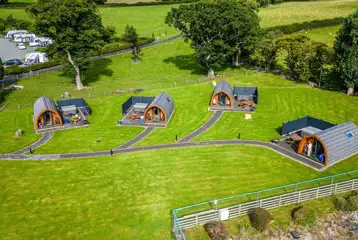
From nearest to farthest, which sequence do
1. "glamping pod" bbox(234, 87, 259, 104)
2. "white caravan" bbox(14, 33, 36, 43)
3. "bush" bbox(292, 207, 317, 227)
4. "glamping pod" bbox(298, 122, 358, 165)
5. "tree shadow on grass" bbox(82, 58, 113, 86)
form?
"bush" bbox(292, 207, 317, 227)
"glamping pod" bbox(298, 122, 358, 165)
"glamping pod" bbox(234, 87, 259, 104)
"tree shadow on grass" bbox(82, 58, 113, 86)
"white caravan" bbox(14, 33, 36, 43)

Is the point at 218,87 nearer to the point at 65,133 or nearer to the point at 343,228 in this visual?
the point at 65,133

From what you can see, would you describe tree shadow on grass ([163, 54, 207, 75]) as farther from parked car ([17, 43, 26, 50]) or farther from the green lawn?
parked car ([17, 43, 26, 50])

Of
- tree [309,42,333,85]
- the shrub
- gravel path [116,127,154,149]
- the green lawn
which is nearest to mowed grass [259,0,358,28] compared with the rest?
the green lawn

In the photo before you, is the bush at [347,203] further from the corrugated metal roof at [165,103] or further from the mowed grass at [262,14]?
the mowed grass at [262,14]

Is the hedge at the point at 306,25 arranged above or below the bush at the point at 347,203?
above

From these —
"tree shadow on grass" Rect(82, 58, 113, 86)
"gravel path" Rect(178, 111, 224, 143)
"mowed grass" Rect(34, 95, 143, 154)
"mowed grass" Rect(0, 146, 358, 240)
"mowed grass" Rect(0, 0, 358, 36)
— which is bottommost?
"mowed grass" Rect(0, 146, 358, 240)

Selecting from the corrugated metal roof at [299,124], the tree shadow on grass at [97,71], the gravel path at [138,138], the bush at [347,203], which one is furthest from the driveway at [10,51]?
the bush at [347,203]
